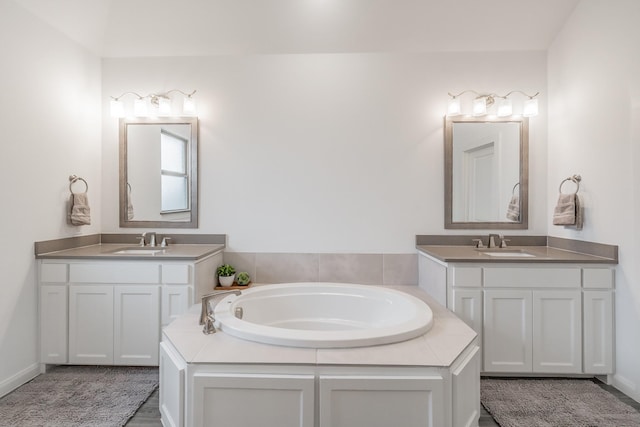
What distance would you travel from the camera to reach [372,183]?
120 inches

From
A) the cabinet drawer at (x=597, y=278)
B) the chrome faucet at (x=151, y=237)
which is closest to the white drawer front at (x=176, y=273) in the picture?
the chrome faucet at (x=151, y=237)

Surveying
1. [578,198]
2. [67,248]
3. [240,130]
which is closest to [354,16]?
[240,130]

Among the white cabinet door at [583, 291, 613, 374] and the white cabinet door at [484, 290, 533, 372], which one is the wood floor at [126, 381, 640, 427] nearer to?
the white cabinet door at [583, 291, 613, 374]

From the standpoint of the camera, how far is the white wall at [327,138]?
302 centimetres

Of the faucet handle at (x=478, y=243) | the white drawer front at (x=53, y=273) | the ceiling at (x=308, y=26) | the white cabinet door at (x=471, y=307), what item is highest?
the ceiling at (x=308, y=26)

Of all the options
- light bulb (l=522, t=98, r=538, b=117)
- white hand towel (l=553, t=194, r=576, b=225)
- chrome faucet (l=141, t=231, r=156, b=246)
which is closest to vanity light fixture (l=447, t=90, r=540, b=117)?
light bulb (l=522, t=98, r=538, b=117)

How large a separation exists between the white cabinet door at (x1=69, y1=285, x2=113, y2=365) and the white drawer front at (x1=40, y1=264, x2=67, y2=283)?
0.10 metres

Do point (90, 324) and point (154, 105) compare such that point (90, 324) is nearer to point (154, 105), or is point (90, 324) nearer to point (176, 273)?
point (176, 273)

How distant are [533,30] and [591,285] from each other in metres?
2.05

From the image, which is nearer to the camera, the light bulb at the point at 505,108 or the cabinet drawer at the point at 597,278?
the cabinet drawer at the point at 597,278

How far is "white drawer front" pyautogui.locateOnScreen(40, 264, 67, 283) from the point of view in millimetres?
2480

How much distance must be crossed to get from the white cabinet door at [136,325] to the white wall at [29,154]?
1.93 ft

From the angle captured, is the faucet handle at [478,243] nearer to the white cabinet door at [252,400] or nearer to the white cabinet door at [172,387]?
the white cabinet door at [252,400]

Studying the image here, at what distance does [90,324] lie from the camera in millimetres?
2486
